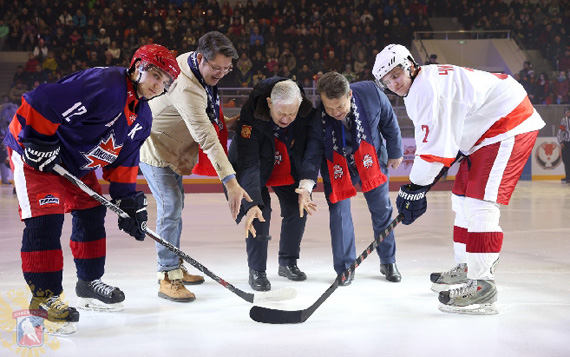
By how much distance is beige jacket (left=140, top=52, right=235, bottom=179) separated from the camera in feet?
9.71

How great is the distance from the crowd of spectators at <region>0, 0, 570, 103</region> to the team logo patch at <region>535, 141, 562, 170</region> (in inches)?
81.7

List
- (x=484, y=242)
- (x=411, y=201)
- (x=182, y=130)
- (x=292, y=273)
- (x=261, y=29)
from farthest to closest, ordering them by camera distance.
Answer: (x=261, y=29), (x=292, y=273), (x=182, y=130), (x=411, y=201), (x=484, y=242)

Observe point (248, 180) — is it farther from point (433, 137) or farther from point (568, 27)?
point (568, 27)

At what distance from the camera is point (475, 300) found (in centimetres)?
274

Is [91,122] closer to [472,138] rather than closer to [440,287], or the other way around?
[472,138]

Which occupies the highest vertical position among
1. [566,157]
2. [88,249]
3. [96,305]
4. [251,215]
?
[251,215]

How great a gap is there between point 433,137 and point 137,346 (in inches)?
56.6

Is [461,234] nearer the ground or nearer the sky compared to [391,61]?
nearer the ground

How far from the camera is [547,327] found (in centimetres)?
252

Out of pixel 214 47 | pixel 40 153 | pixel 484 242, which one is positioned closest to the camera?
pixel 40 153

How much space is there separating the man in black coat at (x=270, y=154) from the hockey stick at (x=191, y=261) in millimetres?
256

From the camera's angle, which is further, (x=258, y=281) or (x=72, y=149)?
(x=258, y=281)

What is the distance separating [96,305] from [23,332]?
0.46 meters

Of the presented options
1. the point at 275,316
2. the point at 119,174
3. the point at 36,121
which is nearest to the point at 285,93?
the point at 119,174
